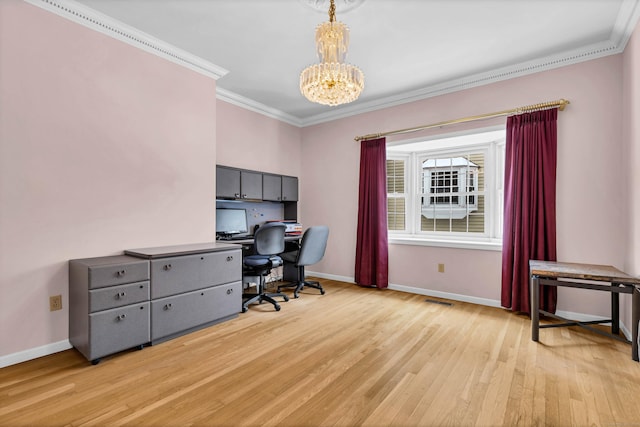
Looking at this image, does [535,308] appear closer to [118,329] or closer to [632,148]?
[632,148]

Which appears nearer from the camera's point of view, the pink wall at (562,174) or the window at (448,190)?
the pink wall at (562,174)

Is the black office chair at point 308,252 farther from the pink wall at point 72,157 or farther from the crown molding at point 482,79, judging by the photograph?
the crown molding at point 482,79

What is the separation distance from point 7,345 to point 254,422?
1981 mm

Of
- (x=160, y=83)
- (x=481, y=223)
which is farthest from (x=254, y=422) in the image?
(x=481, y=223)

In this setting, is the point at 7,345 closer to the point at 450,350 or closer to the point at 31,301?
the point at 31,301

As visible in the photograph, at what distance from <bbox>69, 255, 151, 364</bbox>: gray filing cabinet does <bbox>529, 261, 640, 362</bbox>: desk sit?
321 centimetres

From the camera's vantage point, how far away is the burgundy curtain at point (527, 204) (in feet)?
10.5

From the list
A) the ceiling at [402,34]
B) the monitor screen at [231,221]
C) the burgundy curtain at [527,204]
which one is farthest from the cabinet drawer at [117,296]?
the burgundy curtain at [527,204]

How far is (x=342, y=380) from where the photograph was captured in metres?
2.05

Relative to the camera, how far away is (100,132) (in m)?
2.69

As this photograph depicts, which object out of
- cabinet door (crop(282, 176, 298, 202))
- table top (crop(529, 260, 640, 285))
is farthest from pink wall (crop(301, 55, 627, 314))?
cabinet door (crop(282, 176, 298, 202))

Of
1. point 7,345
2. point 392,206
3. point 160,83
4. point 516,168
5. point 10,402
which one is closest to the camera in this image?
point 10,402

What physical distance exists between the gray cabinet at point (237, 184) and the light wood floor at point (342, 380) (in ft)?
5.55

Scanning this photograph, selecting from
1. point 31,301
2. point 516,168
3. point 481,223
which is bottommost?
point 31,301
